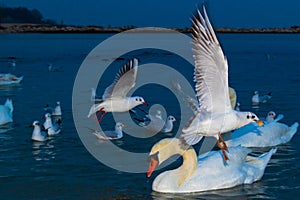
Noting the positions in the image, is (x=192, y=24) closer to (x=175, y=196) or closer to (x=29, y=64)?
(x=175, y=196)

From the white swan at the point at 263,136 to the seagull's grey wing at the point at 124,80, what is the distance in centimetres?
243

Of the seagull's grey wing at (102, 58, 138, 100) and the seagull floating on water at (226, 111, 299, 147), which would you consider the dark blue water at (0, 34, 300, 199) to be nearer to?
the seagull floating on water at (226, 111, 299, 147)

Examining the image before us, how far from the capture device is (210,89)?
30.7ft

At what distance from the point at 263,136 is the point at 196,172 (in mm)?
3395

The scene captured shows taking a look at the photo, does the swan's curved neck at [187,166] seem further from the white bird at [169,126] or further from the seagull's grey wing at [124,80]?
the white bird at [169,126]

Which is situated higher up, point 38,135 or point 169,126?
point 169,126

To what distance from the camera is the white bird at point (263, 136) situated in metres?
12.1

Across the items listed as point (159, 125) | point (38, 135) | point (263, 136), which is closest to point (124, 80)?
point (159, 125)

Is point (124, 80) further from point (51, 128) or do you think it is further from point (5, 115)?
point (5, 115)

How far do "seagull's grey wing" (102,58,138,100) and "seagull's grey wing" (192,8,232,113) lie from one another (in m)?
3.19

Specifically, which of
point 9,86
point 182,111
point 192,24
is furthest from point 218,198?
point 9,86

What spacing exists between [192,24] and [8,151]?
15.8 feet

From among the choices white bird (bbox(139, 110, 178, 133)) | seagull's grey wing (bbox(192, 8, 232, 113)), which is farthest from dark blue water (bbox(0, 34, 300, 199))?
seagull's grey wing (bbox(192, 8, 232, 113))

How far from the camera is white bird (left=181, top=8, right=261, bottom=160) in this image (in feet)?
28.9
